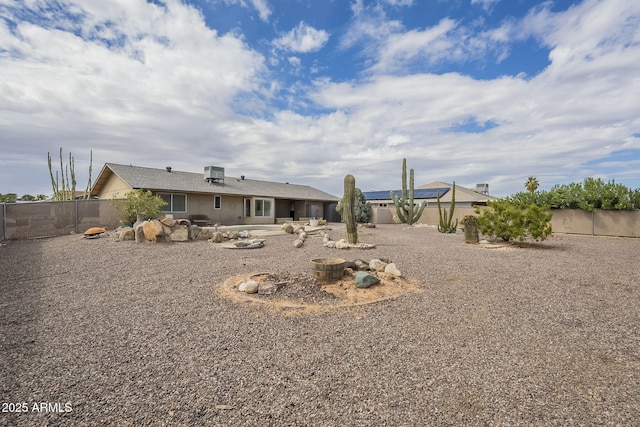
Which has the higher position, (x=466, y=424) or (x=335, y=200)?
(x=335, y=200)

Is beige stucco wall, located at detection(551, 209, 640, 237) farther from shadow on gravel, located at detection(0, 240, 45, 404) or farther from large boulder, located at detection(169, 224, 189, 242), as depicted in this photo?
shadow on gravel, located at detection(0, 240, 45, 404)

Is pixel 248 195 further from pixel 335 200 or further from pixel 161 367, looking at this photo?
pixel 161 367

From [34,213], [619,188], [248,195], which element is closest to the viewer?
[34,213]

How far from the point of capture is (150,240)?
Answer: 10.7 metres

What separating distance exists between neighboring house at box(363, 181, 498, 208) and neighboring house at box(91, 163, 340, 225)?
10566mm

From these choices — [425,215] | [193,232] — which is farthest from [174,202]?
[425,215]

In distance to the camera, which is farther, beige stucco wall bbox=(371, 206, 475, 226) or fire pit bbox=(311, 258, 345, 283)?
beige stucco wall bbox=(371, 206, 475, 226)

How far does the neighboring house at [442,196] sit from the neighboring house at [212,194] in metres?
10.6

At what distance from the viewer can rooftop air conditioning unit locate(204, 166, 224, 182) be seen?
21125 mm

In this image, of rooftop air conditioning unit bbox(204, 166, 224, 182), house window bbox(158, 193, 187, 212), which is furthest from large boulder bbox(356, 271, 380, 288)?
rooftop air conditioning unit bbox(204, 166, 224, 182)

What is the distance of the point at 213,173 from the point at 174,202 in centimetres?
392

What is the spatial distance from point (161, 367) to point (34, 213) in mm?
13775

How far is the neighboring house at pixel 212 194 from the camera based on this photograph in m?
17.7

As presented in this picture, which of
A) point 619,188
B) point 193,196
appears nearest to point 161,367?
point 193,196
